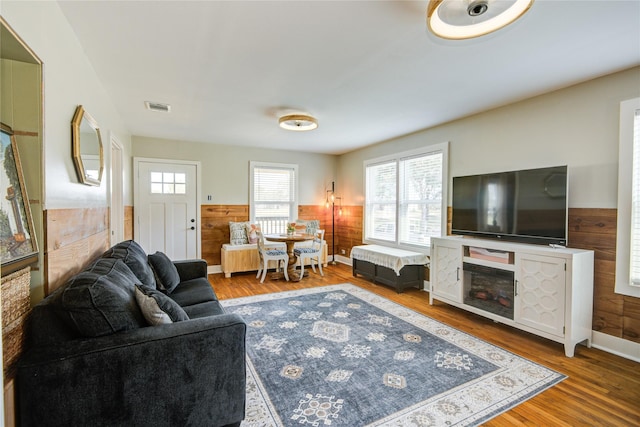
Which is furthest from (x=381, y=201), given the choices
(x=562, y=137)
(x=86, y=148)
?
(x=86, y=148)

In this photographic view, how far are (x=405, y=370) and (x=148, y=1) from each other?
302 centimetres

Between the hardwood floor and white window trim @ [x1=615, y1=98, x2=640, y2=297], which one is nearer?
the hardwood floor

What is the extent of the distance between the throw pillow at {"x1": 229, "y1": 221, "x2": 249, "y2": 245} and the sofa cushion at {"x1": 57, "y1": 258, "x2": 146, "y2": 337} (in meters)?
3.91

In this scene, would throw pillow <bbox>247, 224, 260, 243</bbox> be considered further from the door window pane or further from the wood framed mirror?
the wood framed mirror

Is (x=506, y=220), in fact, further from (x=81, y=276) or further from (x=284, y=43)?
(x=81, y=276)

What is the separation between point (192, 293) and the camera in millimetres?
2680

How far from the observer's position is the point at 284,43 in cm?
215

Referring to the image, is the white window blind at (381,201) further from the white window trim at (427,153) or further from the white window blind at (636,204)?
the white window blind at (636,204)

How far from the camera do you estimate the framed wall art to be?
1225 mm

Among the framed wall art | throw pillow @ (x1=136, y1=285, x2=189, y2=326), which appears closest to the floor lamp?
throw pillow @ (x1=136, y1=285, x2=189, y2=326)

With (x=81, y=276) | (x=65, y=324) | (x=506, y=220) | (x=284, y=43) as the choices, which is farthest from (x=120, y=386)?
(x=506, y=220)

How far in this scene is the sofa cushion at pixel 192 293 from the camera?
2514 mm

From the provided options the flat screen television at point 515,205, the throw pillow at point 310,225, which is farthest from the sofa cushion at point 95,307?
the throw pillow at point 310,225

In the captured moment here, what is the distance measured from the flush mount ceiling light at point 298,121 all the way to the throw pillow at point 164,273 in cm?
214
